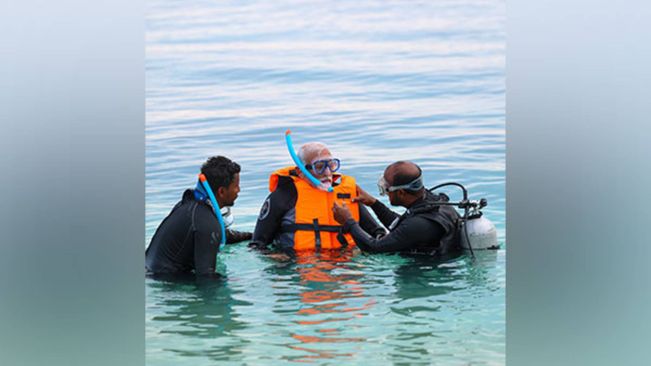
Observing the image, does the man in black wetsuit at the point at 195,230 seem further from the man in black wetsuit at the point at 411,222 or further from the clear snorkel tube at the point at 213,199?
the man in black wetsuit at the point at 411,222

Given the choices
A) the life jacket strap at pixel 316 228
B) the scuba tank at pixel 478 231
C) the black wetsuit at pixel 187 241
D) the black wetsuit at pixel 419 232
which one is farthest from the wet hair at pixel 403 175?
the black wetsuit at pixel 187 241

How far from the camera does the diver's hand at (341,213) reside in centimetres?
698

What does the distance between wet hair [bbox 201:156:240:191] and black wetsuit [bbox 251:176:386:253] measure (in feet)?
3.01

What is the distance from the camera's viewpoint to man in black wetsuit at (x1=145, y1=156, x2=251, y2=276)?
19.5 ft

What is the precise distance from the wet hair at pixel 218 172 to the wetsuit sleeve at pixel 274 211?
2.99ft

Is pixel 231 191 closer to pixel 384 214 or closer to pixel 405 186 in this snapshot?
pixel 405 186

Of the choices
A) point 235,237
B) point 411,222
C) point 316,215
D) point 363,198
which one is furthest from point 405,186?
point 235,237

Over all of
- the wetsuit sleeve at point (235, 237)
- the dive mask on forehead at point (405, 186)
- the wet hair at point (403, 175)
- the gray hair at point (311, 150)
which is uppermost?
the gray hair at point (311, 150)

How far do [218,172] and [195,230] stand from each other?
43cm

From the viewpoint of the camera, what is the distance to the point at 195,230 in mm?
5977

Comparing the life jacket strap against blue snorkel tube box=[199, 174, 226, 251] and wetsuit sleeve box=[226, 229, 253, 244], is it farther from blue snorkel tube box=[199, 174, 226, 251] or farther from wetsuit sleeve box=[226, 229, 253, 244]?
blue snorkel tube box=[199, 174, 226, 251]

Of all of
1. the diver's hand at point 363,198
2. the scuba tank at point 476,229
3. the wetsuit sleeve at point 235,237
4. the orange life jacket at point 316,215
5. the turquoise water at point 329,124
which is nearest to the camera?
the turquoise water at point 329,124
